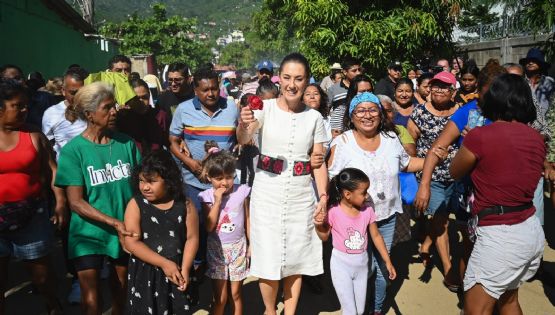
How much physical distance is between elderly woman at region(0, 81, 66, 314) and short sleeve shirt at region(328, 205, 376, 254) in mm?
1940

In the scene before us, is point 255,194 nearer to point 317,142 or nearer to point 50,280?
point 317,142

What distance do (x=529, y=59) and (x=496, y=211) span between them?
3.98 meters

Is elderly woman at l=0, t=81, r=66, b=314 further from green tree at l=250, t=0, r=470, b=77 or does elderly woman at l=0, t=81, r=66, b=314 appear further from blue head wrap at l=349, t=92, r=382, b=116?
green tree at l=250, t=0, r=470, b=77

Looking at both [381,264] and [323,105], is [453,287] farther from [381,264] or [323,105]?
[323,105]

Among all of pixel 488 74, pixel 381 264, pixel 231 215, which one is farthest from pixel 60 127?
pixel 488 74

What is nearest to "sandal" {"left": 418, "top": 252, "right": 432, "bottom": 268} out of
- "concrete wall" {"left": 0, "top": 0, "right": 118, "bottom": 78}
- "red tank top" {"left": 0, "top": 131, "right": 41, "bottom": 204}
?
"red tank top" {"left": 0, "top": 131, "right": 41, "bottom": 204}

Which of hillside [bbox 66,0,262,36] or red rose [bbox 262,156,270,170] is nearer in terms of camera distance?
red rose [bbox 262,156,270,170]

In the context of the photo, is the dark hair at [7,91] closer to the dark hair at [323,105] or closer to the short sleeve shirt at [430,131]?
the dark hair at [323,105]

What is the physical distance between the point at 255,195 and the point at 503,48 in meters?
11.5

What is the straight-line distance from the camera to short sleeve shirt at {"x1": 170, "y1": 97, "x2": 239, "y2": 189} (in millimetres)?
3945

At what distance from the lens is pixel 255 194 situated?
3.25 m

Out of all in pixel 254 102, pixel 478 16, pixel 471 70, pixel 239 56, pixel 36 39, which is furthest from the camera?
pixel 239 56

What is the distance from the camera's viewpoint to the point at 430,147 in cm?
426

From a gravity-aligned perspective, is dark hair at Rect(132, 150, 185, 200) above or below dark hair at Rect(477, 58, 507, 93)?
below
